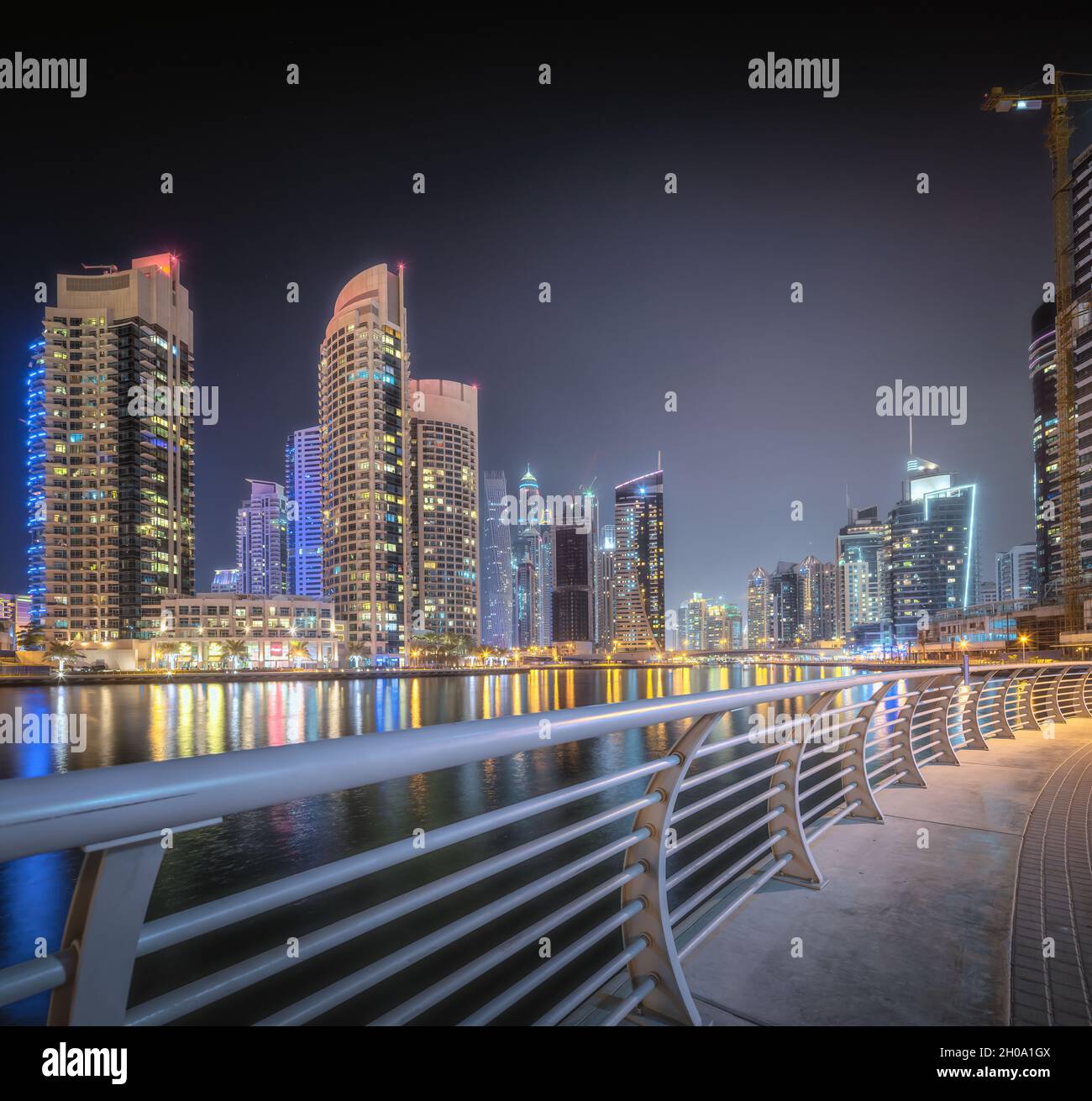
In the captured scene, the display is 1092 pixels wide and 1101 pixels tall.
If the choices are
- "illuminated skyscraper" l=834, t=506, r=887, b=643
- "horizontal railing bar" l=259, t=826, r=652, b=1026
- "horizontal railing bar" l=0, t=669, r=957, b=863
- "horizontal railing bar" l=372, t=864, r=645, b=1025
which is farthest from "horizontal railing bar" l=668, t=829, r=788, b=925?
"illuminated skyscraper" l=834, t=506, r=887, b=643

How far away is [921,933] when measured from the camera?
9.32ft

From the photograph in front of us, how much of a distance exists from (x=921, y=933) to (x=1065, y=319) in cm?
10741

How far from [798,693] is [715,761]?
21.0 meters

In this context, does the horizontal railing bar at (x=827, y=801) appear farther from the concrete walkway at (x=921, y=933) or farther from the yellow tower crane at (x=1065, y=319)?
the yellow tower crane at (x=1065, y=319)

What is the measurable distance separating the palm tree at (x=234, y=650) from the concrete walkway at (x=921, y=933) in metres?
95.4

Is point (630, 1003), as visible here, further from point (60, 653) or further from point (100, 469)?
point (100, 469)

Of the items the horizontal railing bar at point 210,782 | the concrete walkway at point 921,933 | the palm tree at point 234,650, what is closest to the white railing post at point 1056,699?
the concrete walkway at point 921,933

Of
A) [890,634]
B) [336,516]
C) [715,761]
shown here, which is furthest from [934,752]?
[890,634]

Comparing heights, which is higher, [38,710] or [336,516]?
[336,516]

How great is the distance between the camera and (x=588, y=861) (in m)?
2.01

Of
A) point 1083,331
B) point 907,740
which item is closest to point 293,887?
point 907,740
